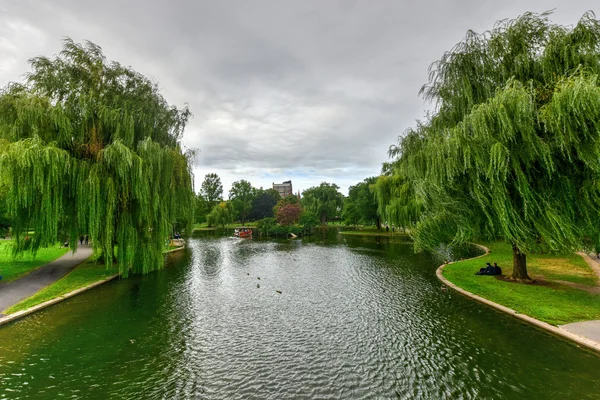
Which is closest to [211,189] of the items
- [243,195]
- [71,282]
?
[243,195]

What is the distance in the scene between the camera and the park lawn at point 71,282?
12.2 meters

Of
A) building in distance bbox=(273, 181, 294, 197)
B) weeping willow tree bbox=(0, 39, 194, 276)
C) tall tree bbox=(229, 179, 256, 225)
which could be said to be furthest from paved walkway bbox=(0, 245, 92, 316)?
building in distance bbox=(273, 181, 294, 197)

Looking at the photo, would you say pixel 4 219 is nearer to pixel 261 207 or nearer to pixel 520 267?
pixel 520 267

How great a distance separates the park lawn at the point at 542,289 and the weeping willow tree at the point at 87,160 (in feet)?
59.8

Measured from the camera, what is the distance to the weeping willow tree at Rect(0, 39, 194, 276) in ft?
42.3

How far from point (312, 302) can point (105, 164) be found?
12934 millimetres

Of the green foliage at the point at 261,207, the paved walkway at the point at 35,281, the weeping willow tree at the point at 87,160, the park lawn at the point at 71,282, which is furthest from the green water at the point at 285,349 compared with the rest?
the green foliage at the point at 261,207

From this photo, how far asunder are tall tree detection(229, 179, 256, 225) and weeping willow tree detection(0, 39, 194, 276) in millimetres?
65871

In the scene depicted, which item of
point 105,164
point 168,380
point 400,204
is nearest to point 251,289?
point 168,380

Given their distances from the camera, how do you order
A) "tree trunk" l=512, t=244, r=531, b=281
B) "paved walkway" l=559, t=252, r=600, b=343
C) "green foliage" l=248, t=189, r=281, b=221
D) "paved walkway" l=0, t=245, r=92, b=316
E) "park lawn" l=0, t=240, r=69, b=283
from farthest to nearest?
"green foliage" l=248, t=189, r=281, b=221, "park lawn" l=0, t=240, r=69, b=283, "tree trunk" l=512, t=244, r=531, b=281, "paved walkway" l=0, t=245, r=92, b=316, "paved walkway" l=559, t=252, r=600, b=343

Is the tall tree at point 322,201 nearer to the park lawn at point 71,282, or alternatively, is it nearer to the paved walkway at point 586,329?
the park lawn at point 71,282

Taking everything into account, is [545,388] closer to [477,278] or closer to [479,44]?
[477,278]

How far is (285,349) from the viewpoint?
892cm

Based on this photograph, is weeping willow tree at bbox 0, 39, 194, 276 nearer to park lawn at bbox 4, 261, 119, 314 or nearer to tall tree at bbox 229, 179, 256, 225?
park lawn at bbox 4, 261, 119, 314
